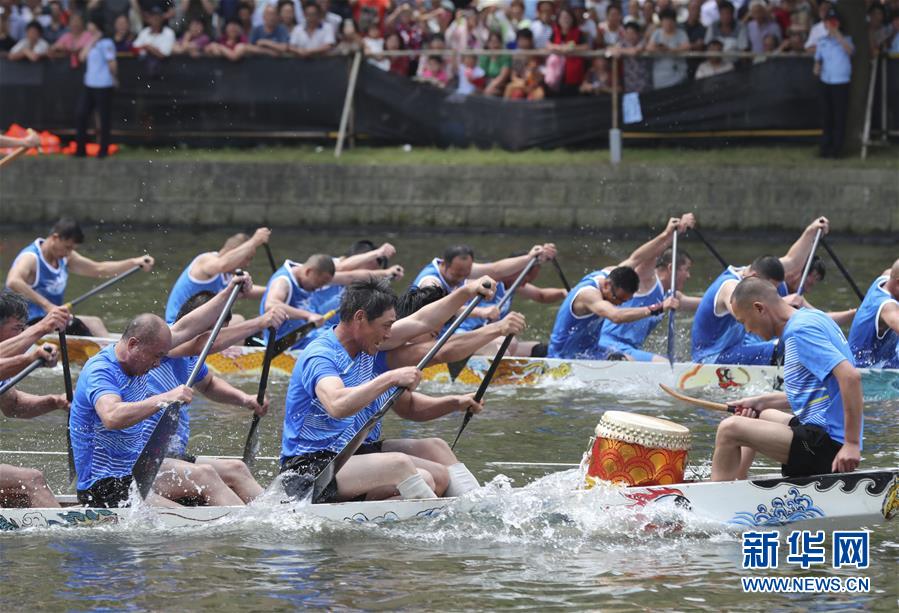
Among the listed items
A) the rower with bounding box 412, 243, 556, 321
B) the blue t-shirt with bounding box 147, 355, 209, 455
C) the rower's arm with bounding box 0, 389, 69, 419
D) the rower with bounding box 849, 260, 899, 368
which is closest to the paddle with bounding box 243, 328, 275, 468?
the blue t-shirt with bounding box 147, 355, 209, 455

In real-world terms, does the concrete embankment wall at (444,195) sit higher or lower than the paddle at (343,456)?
higher

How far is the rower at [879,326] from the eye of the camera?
10672mm

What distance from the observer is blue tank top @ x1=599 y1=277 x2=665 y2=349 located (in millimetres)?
12453

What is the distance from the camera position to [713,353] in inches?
477

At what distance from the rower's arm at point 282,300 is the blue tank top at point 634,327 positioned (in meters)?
2.36

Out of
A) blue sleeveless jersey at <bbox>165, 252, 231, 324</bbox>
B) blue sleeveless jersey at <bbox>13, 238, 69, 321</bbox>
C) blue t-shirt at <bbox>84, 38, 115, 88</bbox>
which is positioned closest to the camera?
blue sleeveless jersey at <bbox>165, 252, 231, 324</bbox>

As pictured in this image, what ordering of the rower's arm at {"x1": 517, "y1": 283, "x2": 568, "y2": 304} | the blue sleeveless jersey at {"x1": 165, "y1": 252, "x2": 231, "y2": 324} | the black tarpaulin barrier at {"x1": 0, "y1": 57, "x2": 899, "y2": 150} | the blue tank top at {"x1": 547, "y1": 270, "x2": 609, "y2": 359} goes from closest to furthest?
the blue tank top at {"x1": 547, "y1": 270, "x2": 609, "y2": 359}
the blue sleeveless jersey at {"x1": 165, "y1": 252, "x2": 231, "y2": 324}
the rower's arm at {"x1": 517, "y1": 283, "x2": 568, "y2": 304}
the black tarpaulin barrier at {"x1": 0, "y1": 57, "x2": 899, "y2": 150}

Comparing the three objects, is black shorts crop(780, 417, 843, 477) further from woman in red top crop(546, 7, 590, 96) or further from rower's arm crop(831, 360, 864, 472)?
woman in red top crop(546, 7, 590, 96)

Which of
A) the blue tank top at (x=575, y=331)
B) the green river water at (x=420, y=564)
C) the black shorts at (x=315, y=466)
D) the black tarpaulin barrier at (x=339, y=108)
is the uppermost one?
the black tarpaulin barrier at (x=339, y=108)

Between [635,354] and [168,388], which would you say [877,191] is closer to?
[635,354]

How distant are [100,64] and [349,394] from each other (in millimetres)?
13460

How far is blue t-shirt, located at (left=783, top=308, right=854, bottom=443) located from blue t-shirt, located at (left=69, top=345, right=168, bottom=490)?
3.24 meters

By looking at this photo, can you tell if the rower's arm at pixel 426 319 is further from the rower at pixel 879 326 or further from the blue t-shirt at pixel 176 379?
the rower at pixel 879 326

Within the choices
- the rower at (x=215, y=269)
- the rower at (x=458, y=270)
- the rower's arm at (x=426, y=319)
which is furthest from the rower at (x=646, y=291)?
the rower's arm at (x=426, y=319)
